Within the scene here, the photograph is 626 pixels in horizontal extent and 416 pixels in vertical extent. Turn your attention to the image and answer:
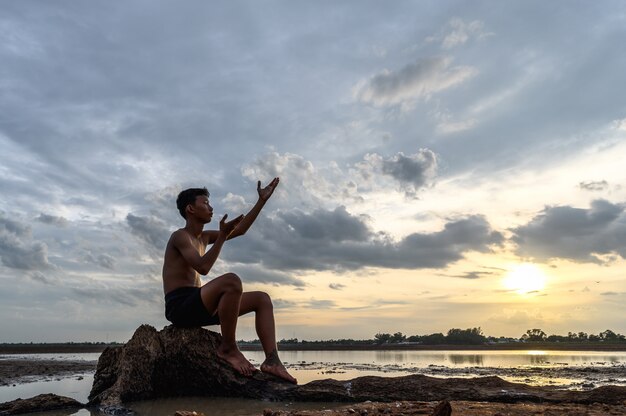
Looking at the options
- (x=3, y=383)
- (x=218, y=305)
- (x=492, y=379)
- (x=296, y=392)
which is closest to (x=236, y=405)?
(x=296, y=392)

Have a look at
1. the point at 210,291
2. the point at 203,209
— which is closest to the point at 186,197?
the point at 203,209

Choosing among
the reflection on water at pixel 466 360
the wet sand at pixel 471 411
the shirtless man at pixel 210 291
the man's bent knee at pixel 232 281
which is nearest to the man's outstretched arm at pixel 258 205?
the shirtless man at pixel 210 291

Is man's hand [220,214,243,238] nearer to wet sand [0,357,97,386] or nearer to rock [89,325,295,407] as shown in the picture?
rock [89,325,295,407]

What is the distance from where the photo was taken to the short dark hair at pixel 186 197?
20.2 ft

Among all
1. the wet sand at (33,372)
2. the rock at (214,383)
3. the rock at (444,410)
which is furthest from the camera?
the wet sand at (33,372)

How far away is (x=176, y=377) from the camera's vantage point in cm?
565

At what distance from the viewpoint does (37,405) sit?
4.86 meters

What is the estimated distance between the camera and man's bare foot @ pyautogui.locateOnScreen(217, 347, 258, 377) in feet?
17.9

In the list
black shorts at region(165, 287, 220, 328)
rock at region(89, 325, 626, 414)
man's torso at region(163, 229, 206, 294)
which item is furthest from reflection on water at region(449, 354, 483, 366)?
man's torso at region(163, 229, 206, 294)

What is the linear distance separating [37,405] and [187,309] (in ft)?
5.66

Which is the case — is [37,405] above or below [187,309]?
below

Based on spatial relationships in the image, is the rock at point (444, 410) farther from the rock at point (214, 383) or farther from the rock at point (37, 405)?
the rock at point (37, 405)

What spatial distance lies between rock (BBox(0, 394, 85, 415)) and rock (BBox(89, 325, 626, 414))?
28 cm

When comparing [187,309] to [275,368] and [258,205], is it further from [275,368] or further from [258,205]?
[258,205]
